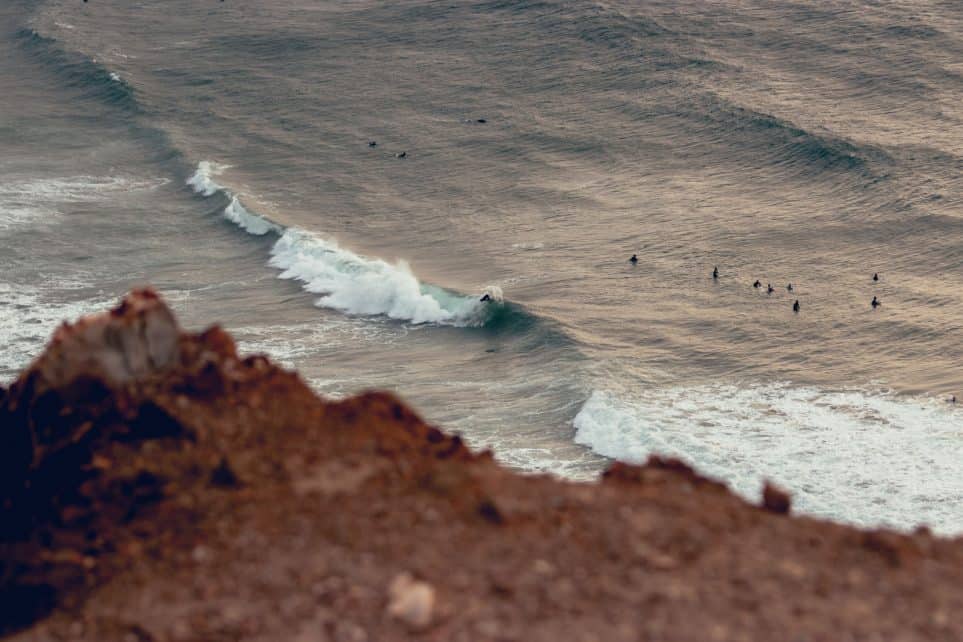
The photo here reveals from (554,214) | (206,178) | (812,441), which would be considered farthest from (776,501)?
(206,178)

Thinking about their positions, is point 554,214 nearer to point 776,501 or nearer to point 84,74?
point 84,74

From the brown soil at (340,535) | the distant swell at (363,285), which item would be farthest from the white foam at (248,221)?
the brown soil at (340,535)

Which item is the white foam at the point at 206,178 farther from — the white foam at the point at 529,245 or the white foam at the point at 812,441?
the white foam at the point at 812,441

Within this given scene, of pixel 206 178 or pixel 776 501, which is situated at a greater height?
pixel 776 501

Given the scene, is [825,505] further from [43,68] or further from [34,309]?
[43,68]

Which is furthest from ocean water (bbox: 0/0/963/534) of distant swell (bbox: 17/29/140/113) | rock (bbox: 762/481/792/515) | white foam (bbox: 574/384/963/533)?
rock (bbox: 762/481/792/515)

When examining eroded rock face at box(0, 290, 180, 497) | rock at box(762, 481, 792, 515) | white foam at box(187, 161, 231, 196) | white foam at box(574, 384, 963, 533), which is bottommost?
white foam at box(574, 384, 963, 533)

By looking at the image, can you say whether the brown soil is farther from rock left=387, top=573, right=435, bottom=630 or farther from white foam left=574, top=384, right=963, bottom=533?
white foam left=574, top=384, right=963, bottom=533
